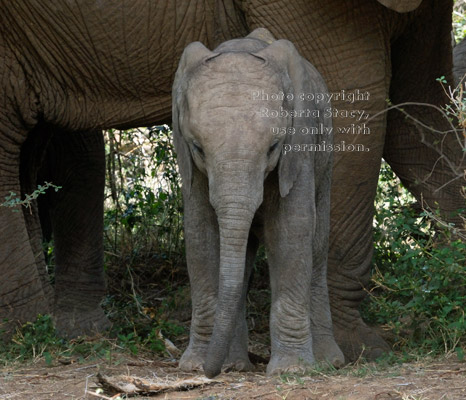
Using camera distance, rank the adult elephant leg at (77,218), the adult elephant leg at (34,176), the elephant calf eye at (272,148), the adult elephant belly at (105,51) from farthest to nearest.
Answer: the adult elephant leg at (77,218) → the adult elephant leg at (34,176) → the adult elephant belly at (105,51) → the elephant calf eye at (272,148)

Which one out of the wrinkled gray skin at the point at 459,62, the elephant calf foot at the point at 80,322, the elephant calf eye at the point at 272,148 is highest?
the wrinkled gray skin at the point at 459,62

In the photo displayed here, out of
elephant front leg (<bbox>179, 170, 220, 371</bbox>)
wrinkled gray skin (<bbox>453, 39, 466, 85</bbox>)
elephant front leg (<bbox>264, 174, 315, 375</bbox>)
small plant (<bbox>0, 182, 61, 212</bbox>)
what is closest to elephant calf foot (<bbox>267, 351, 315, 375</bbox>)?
elephant front leg (<bbox>264, 174, 315, 375</bbox>)

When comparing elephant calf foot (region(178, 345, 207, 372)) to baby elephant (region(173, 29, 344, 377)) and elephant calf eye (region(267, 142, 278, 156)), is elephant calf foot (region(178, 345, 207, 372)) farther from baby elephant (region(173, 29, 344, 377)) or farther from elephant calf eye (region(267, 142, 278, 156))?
elephant calf eye (region(267, 142, 278, 156))

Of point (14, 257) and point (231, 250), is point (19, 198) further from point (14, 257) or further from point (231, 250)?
point (231, 250)

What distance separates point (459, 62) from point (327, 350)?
2.51 m

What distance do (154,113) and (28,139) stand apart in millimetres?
785

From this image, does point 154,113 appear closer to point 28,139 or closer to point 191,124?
point 28,139

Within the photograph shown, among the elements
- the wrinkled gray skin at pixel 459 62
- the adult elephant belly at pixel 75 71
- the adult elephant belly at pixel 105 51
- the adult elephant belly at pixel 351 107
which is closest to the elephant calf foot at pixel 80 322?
the adult elephant belly at pixel 75 71

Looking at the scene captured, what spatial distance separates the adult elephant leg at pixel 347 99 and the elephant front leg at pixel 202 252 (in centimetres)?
101

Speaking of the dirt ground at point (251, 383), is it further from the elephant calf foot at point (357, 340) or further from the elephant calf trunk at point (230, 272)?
the elephant calf foot at point (357, 340)

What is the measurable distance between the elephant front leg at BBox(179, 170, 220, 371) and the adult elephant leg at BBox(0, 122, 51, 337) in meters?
1.38

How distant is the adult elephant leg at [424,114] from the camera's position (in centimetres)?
637

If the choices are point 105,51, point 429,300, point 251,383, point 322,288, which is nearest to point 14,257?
point 105,51

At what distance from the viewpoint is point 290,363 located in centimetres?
489
